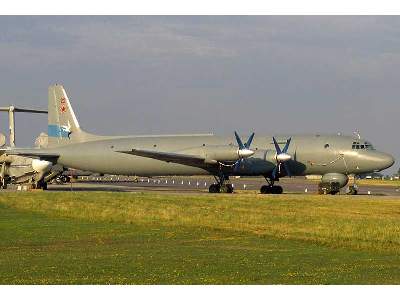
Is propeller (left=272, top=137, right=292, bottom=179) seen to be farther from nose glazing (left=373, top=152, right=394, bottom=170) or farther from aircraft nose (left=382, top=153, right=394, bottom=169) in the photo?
aircraft nose (left=382, top=153, right=394, bottom=169)

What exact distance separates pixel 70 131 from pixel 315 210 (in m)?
39.6

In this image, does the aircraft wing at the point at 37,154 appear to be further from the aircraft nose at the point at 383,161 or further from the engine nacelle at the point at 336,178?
the aircraft nose at the point at 383,161

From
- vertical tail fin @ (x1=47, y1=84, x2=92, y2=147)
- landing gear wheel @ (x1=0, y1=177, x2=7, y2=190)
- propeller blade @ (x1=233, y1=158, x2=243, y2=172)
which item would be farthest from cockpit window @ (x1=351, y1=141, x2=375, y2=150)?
landing gear wheel @ (x1=0, y1=177, x2=7, y2=190)

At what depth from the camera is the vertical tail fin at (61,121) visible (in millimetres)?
73875

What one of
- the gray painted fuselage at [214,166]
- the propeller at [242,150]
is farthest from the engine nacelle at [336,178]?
the propeller at [242,150]

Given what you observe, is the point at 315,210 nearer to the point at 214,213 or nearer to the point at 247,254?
the point at 214,213

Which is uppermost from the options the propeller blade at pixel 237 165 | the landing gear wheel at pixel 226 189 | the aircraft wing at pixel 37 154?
the aircraft wing at pixel 37 154

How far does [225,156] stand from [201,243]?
34.1 m

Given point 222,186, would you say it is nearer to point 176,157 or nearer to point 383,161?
point 176,157

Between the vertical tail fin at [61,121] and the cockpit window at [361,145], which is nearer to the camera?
the cockpit window at [361,145]

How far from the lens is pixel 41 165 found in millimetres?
71562

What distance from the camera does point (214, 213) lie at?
38250mm

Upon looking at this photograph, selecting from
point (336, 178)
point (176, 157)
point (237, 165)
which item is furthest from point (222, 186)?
point (336, 178)

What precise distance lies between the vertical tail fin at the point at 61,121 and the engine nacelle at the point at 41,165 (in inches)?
134
